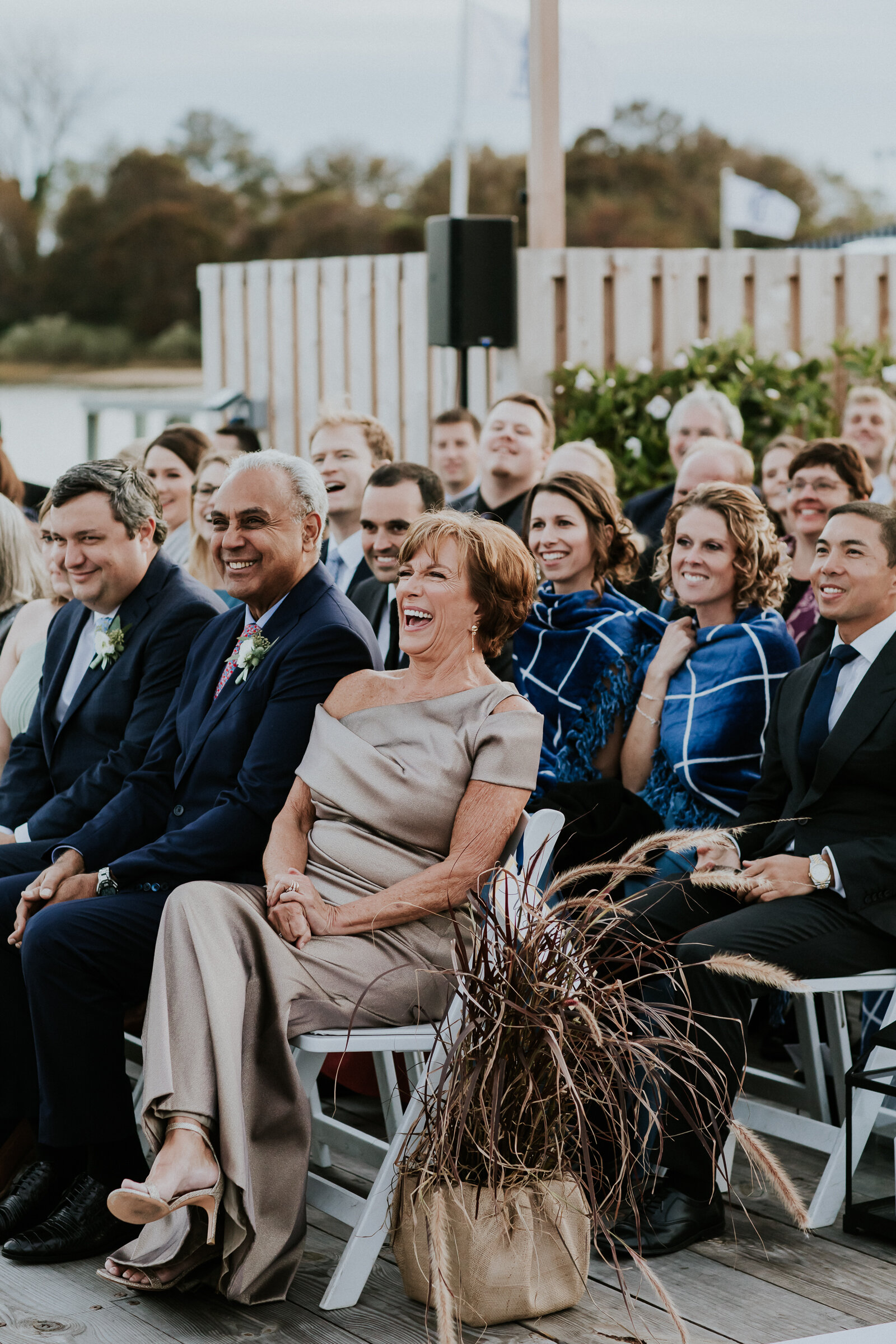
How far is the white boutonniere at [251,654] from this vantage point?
342cm

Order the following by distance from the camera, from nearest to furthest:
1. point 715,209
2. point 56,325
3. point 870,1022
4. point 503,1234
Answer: point 503,1234 < point 870,1022 < point 56,325 < point 715,209

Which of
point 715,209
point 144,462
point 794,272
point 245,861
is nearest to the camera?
point 245,861

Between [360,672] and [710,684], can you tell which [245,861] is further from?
[710,684]

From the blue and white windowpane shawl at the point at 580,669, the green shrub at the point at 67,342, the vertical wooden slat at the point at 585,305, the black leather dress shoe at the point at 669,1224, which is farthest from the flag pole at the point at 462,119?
the green shrub at the point at 67,342

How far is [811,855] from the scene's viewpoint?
340cm

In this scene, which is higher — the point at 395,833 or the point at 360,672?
the point at 360,672

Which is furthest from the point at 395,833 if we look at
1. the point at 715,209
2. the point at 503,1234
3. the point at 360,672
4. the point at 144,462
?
the point at 715,209

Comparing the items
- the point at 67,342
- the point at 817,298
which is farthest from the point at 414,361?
the point at 67,342

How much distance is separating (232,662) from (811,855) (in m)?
1.39

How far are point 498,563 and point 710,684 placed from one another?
864mm

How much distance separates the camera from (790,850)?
3521mm

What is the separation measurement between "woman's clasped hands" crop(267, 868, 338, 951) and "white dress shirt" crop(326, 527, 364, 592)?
210 centimetres

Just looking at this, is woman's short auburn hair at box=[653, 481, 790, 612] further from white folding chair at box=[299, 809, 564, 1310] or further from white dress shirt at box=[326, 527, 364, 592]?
white dress shirt at box=[326, 527, 364, 592]

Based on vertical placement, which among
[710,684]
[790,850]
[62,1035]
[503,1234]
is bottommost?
[503,1234]
